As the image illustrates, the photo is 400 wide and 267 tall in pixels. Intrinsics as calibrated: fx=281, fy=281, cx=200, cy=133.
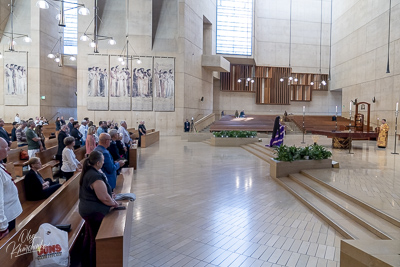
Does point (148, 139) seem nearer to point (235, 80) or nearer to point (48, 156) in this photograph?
point (48, 156)

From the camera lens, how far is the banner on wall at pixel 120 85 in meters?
20.6

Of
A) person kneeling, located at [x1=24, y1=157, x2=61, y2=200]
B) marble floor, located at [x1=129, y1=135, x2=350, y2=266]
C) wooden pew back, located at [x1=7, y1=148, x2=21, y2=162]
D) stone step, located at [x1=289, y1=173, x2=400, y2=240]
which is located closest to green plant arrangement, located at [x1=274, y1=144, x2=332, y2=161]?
marble floor, located at [x1=129, y1=135, x2=350, y2=266]

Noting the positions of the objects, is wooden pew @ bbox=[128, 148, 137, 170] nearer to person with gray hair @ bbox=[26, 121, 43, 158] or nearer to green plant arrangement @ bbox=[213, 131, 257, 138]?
person with gray hair @ bbox=[26, 121, 43, 158]

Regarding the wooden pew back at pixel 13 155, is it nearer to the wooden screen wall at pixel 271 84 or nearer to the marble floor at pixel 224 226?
the marble floor at pixel 224 226

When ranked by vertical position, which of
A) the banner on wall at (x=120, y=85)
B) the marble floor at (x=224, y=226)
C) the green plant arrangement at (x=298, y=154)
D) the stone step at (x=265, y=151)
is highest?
the banner on wall at (x=120, y=85)

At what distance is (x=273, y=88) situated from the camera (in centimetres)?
2927

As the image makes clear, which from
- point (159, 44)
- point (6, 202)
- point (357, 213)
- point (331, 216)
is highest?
point (159, 44)

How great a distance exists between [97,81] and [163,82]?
4765mm

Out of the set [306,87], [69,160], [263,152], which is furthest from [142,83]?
[306,87]

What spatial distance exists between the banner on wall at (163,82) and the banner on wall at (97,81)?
355 cm

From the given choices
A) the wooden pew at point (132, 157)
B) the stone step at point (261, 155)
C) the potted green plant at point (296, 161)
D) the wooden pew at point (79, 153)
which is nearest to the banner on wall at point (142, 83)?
the stone step at point (261, 155)

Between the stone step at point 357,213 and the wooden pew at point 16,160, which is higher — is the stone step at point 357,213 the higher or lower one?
the lower one

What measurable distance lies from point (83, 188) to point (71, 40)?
84.5ft

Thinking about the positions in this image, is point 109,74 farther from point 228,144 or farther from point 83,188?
point 83,188
